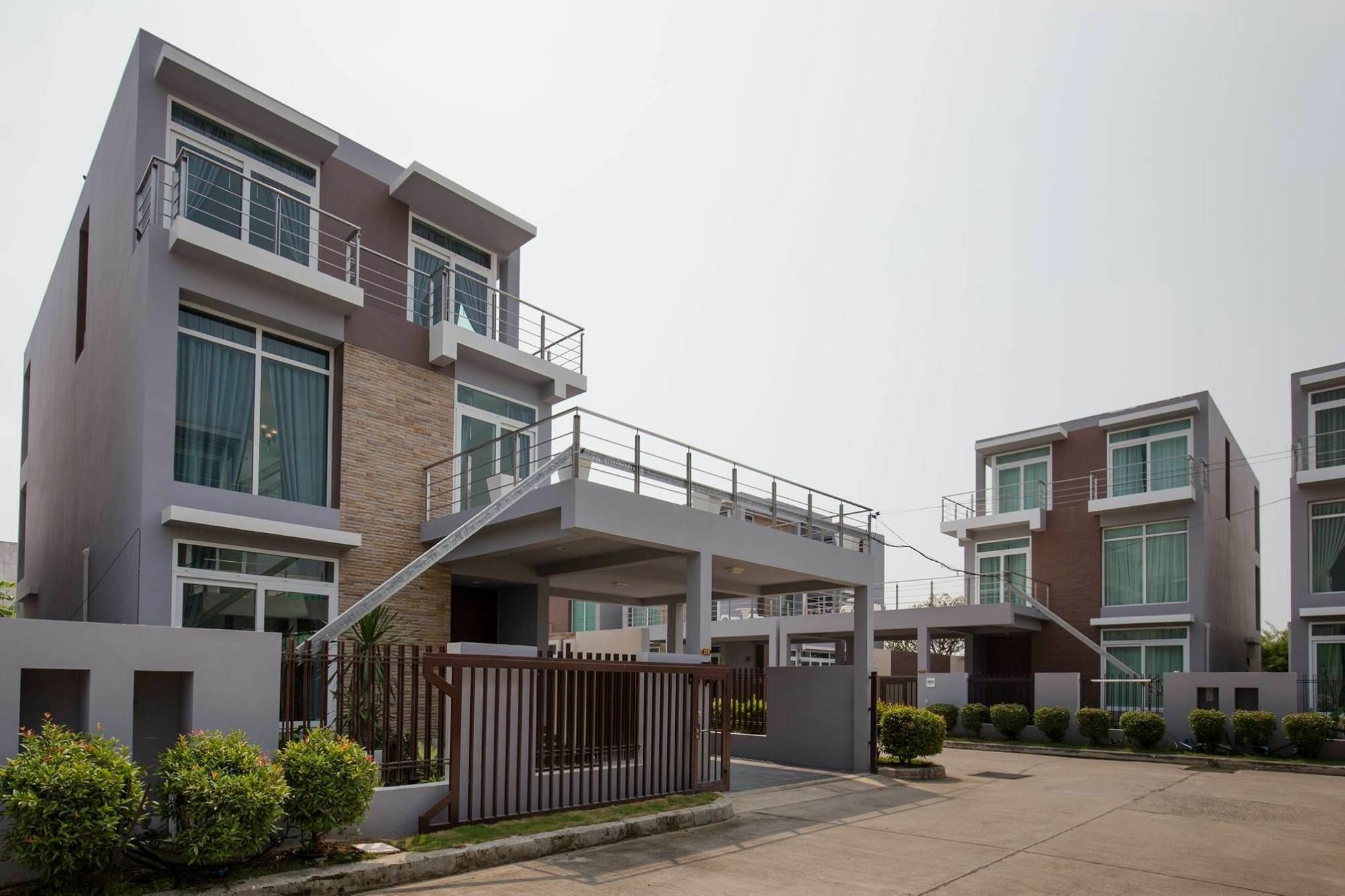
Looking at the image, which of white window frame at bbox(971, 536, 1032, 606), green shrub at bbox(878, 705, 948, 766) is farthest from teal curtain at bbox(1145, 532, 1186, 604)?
green shrub at bbox(878, 705, 948, 766)

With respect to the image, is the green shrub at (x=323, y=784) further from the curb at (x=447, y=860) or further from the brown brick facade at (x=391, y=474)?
A: the brown brick facade at (x=391, y=474)

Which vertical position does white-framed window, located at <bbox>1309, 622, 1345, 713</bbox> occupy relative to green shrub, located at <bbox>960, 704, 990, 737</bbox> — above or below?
above

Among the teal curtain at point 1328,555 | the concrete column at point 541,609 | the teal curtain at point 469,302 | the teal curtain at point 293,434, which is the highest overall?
the teal curtain at point 469,302

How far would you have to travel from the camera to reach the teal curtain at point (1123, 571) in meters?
29.8

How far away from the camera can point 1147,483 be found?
98.6 feet

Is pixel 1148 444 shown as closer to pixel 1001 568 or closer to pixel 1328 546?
pixel 1328 546

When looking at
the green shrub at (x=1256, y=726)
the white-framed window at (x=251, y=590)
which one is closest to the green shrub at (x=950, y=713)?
the green shrub at (x=1256, y=726)

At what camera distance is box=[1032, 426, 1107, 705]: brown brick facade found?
30500 mm

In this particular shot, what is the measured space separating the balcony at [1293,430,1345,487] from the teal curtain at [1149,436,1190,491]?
3.37 meters

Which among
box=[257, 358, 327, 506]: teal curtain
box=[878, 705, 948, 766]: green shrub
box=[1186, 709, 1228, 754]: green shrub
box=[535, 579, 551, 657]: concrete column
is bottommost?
box=[1186, 709, 1228, 754]: green shrub

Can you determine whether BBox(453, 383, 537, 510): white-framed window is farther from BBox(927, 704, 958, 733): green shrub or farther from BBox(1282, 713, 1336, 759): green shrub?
BBox(1282, 713, 1336, 759): green shrub

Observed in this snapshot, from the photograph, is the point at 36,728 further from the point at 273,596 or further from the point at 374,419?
the point at 374,419

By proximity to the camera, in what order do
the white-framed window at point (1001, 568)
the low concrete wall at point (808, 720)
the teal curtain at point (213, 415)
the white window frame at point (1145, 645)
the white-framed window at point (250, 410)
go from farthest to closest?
1. the white-framed window at point (1001, 568)
2. the white window frame at point (1145, 645)
3. the low concrete wall at point (808, 720)
4. the white-framed window at point (250, 410)
5. the teal curtain at point (213, 415)

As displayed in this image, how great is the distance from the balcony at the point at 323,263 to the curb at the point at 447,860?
8.45 meters
